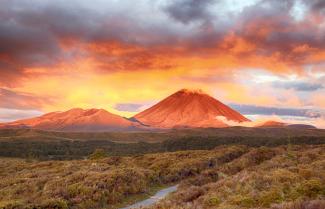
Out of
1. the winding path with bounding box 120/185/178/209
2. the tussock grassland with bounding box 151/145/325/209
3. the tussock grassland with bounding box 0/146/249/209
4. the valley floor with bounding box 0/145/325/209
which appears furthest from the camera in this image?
the winding path with bounding box 120/185/178/209

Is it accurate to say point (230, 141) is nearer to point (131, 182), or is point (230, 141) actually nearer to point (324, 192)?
point (131, 182)

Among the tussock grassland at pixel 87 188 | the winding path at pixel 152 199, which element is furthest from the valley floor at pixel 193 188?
the winding path at pixel 152 199

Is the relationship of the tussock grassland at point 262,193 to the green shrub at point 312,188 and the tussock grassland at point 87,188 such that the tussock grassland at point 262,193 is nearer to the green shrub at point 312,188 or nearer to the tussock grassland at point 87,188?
the green shrub at point 312,188

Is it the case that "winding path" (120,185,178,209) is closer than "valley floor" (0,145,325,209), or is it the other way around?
"valley floor" (0,145,325,209)

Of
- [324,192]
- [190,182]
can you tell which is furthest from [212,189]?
[190,182]

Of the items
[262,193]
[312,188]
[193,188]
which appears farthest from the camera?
[193,188]

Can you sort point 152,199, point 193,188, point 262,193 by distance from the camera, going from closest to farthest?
point 262,193 → point 193,188 → point 152,199

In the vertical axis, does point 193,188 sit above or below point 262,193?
below

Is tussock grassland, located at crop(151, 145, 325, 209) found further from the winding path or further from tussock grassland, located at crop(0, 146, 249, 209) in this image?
tussock grassland, located at crop(0, 146, 249, 209)

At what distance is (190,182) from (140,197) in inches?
162

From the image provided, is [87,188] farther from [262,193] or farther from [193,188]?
[262,193]

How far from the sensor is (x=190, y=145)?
148 metres

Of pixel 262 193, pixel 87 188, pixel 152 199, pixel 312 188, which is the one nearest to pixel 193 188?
pixel 262 193

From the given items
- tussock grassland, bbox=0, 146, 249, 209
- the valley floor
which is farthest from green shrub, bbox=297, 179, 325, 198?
tussock grassland, bbox=0, 146, 249, 209
